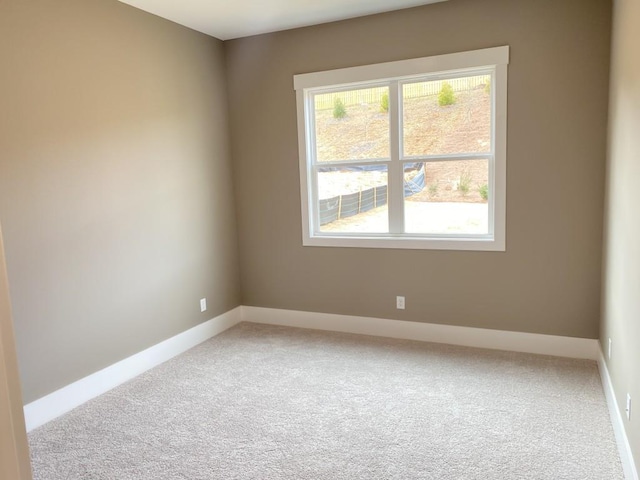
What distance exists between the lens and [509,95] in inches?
137

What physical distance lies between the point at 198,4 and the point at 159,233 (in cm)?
173

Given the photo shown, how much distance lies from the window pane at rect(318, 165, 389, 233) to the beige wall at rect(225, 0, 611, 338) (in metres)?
0.23

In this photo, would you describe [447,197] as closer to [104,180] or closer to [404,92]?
[404,92]

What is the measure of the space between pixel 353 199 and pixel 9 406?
3729mm

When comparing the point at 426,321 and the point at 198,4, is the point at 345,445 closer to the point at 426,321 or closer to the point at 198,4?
the point at 426,321

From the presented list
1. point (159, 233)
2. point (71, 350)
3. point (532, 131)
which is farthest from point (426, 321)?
point (71, 350)

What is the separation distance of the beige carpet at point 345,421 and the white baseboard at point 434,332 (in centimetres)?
11

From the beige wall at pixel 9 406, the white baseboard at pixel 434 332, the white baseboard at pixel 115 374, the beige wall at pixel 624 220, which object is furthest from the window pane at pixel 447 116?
the beige wall at pixel 9 406

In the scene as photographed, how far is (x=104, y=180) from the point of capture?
10.7 feet

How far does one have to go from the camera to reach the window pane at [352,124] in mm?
4012

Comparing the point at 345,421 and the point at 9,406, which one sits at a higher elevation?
the point at 9,406

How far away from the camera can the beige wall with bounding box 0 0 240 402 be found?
2.76 meters

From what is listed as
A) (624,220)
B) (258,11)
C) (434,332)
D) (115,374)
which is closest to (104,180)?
(115,374)

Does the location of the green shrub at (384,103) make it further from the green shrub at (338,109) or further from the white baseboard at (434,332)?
the white baseboard at (434,332)
